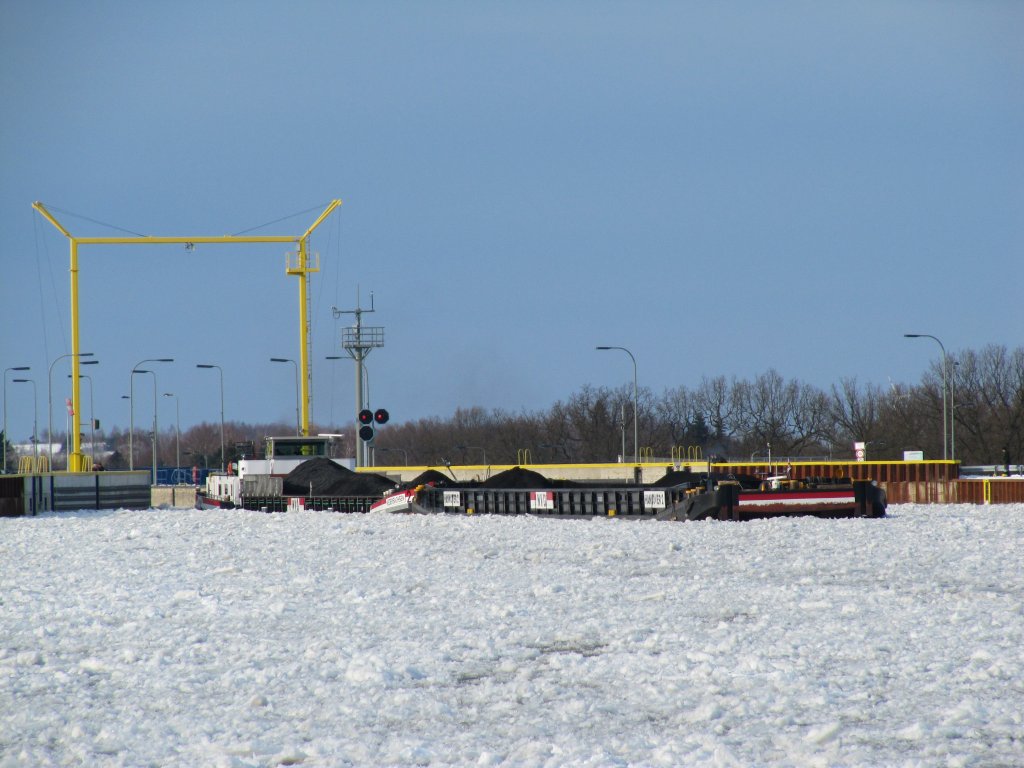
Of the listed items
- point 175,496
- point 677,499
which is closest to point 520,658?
point 677,499

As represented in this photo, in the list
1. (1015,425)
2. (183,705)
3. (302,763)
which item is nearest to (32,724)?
(183,705)

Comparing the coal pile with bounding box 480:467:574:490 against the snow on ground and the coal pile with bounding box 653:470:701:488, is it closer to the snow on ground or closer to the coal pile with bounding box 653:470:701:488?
the coal pile with bounding box 653:470:701:488

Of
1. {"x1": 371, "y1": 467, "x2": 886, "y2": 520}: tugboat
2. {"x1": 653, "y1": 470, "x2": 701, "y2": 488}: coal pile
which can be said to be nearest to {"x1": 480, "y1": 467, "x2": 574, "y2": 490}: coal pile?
{"x1": 371, "y1": 467, "x2": 886, "y2": 520}: tugboat

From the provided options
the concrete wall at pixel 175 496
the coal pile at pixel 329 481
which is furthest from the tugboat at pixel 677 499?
the concrete wall at pixel 175 496

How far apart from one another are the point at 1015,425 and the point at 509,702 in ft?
293

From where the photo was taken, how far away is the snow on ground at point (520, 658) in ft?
28.4

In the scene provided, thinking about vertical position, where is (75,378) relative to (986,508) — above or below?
above

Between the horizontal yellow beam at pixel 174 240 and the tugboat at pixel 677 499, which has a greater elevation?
the horizontal yellow beam at pixel 174 240

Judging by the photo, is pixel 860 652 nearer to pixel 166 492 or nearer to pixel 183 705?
pixel 183 705

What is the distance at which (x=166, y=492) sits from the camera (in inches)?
2667

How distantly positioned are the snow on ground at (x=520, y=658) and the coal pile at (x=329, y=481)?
19.7 metres

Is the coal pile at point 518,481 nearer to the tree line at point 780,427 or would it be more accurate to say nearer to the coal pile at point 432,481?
the coal pile at point 432,481

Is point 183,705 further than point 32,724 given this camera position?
Yes

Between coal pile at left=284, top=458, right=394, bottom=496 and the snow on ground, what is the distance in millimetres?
19714
